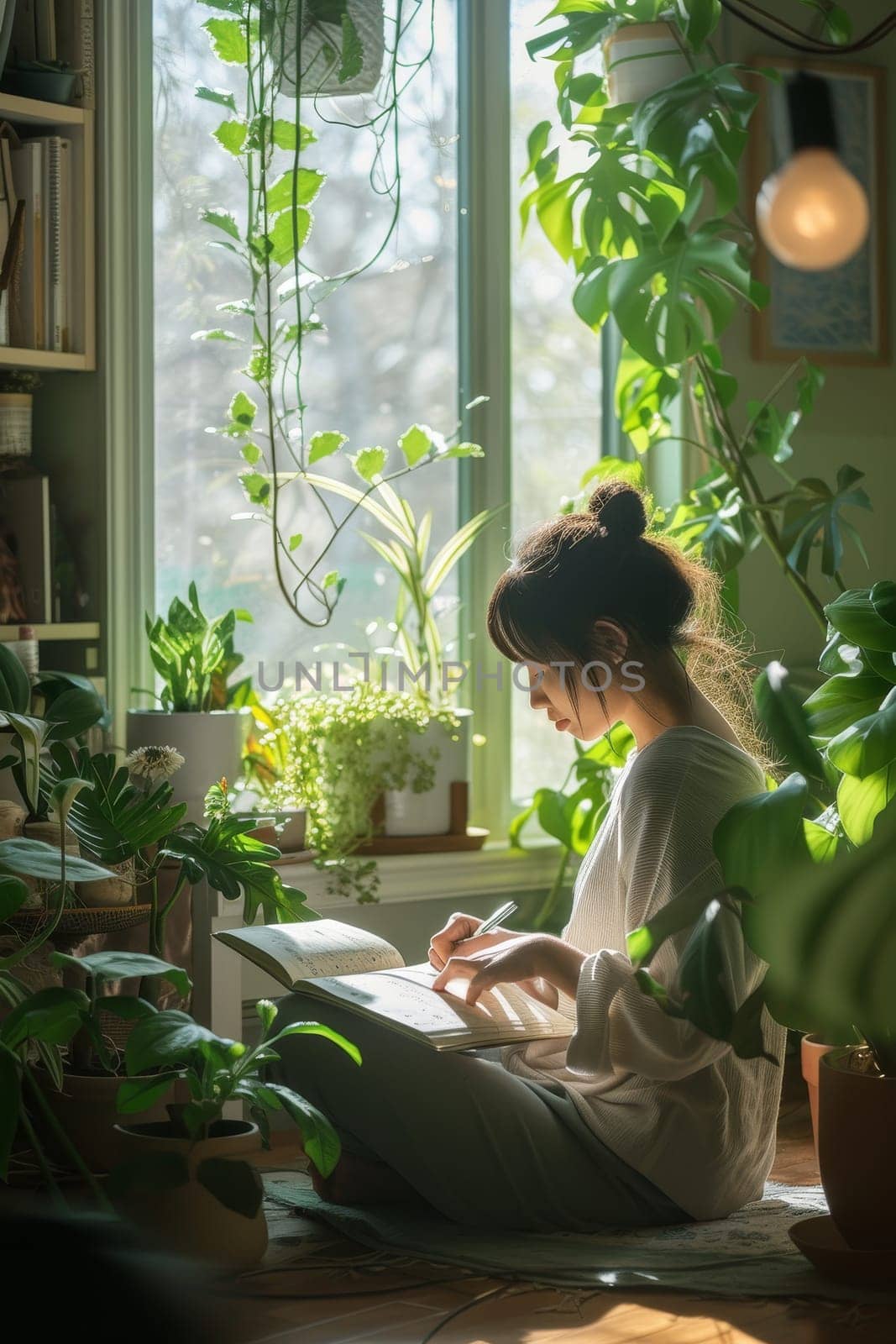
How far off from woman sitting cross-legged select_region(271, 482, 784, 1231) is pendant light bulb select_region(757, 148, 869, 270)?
117cm

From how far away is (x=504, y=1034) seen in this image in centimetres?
208

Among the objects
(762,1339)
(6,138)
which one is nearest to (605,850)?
(762,1339)

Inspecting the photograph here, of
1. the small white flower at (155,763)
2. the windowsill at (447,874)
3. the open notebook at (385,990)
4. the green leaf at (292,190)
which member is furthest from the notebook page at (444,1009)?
the green leaf at (292,190)

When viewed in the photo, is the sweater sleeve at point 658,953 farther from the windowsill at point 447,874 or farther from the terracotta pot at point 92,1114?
the windowsill at point 447,874

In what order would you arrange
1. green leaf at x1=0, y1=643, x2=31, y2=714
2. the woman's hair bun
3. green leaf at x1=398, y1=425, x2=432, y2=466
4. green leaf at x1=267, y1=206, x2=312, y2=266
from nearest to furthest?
the woman's hair bun, green leaf at x1=0, y1=643, x2=31, y2=714, green leaf at x1=267, y1=206, x2=312, y2=266, green leaf at x1=398, y1=425, x2=432, y2=466

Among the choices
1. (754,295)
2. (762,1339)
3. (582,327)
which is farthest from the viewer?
(582,327)

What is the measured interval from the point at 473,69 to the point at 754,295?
83cm

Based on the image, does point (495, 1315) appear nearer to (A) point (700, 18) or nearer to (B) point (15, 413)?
(B) point (15, 413)

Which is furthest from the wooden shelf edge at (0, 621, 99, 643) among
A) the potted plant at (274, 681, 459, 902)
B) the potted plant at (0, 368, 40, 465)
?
the potted plant at (274, 681, 459, 902)

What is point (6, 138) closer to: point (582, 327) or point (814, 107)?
point (582, 327)

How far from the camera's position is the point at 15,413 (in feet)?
8.82

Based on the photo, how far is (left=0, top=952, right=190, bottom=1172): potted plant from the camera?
6.03 feet

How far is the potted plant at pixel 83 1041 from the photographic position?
1.84 m

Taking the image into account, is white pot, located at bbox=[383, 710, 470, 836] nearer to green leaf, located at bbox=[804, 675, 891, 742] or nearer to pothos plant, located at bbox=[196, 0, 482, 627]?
pothos plant, located at bbox=[196, 0, 482, 627]
